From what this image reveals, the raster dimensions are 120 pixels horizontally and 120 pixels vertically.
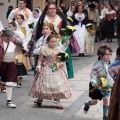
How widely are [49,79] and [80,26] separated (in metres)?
8.60

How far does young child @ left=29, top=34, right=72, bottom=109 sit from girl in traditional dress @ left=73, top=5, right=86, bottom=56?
26.3 feet

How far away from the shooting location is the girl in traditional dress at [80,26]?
16938 mm

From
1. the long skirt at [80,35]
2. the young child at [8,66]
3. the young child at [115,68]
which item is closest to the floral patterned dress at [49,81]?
the young child at [8,66]

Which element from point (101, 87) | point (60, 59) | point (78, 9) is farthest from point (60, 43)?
point (78, 9)

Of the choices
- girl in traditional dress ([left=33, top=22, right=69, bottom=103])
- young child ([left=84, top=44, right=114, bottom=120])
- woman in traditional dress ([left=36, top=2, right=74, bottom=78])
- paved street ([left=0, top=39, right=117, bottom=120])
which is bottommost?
paved street ([left=0, top=39, right=117, bottom=120])

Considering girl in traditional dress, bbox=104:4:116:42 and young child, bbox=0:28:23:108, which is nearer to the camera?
young child, bbox=0:28:23:108

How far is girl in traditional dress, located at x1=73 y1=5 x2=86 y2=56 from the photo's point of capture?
55.6 feet

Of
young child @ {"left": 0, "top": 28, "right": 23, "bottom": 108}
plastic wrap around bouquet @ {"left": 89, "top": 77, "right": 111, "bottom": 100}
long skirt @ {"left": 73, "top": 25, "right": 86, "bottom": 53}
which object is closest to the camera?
plastic wrap around bouquet @ {"left": 89, "top": 77, "right": 111, "bottom": 100}

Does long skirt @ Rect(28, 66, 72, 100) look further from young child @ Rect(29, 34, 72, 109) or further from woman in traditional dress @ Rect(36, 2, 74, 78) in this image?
woman in traditional dress @ Rect(36, 2, 74, 78)

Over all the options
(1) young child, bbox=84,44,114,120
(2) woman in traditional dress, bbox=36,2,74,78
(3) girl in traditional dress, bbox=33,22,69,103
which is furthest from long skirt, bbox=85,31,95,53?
(1) young child, bbox=84,44,114,120

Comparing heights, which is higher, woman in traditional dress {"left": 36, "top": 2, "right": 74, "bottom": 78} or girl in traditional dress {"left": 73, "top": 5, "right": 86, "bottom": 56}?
woman in traditional dress {"left": 36, "top": 2, "right": 74, "bottom": 78}

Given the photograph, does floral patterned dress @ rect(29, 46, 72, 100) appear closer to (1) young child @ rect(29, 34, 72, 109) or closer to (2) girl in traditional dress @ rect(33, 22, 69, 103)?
(1) young child @ rect(29, 34, 72, 109)

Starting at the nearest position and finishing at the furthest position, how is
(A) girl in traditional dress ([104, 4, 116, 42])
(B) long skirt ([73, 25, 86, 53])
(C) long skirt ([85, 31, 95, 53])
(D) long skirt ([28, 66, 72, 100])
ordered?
(D) long skirt ([28, 66, 72, 100]) → (B) long skirt ([73, 25, 86, 53]) → (C) long skirt ([85, 31, 95, 53]) → (A) girl in traditional dress ([104, 4, 116, 42])

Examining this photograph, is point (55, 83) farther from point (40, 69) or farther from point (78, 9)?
point (78, 9)
